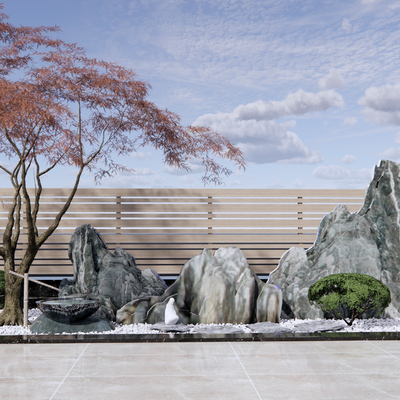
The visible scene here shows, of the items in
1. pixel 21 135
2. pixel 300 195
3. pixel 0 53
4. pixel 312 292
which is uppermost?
pixel 0 53

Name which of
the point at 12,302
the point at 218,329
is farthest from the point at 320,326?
the point at 12,302

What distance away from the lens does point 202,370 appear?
4.28m

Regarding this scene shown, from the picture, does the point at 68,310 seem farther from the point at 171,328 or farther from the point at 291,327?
the point at 291,327

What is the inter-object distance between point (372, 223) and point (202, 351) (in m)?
4.35

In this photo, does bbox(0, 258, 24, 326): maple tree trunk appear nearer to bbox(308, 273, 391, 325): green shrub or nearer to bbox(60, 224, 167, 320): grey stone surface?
bbox(60, 224, 167, 320): grey stone surface

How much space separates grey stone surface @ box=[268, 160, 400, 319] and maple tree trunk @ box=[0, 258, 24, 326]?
4321mm

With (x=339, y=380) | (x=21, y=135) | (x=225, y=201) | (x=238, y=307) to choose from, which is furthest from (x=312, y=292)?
(x=21, y=135)

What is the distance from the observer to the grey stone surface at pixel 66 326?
20.3 feet

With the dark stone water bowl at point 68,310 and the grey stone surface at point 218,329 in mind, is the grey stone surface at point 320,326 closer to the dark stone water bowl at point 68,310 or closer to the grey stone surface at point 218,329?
the grey stone surface at point 218,329

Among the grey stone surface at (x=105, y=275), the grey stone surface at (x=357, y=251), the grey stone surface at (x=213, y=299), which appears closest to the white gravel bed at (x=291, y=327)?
the grey stone surface at (x=213, y=299)

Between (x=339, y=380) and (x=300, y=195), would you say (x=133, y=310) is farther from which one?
(x=300, y=195)

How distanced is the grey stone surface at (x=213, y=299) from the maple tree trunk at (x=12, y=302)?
1.73 m

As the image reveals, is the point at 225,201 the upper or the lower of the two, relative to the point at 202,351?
upper

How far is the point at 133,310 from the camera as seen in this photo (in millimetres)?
7035
